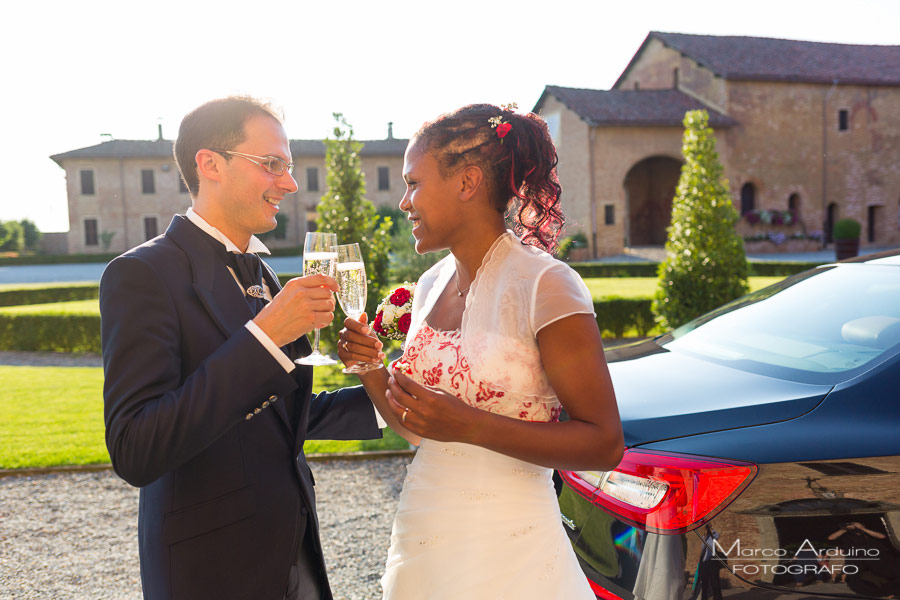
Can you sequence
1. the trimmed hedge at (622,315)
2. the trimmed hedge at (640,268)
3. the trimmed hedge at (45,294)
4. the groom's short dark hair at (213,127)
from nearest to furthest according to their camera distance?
the groom's short dark hair at (213,127) → the trimmed hedge at (622,315) → the trimmed hedge at (45,294) → the trimmed hedge at (640,268)

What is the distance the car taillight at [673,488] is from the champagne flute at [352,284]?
37.4 inches

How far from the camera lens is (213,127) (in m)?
2.08

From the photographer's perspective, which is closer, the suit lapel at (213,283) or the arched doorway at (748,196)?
the suit lapel at (213,283)

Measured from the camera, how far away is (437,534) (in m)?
2.11

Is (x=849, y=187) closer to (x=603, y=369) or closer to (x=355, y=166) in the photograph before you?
(x=355, y=166)

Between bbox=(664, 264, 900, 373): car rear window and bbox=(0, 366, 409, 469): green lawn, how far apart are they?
3790 mm

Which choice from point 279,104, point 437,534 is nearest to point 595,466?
point 437,534

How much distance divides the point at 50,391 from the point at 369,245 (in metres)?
4.88

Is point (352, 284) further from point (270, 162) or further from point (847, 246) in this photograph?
point (847, 246)

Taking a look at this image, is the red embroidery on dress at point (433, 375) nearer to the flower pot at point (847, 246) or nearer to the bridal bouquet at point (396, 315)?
the bridal bouquet at point (396, 315)

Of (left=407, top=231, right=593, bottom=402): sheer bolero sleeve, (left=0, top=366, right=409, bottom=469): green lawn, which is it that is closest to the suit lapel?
(left=407, top=231, right=593, bottom=402): sheer bolero sleeve

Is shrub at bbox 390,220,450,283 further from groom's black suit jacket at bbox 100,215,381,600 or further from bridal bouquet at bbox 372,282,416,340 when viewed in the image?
groom's black suit jacket at bbox 100,215,381,600

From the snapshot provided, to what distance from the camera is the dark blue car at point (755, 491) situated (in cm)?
218

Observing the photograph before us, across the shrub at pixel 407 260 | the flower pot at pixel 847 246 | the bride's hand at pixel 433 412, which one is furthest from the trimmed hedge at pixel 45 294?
the flower pot at pixel 847 246
